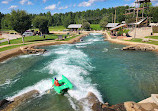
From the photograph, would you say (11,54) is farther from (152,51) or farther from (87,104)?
(152,51)

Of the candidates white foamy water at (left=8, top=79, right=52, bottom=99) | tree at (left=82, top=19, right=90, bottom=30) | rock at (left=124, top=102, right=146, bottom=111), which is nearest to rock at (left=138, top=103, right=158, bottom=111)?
rock at (left=124, top=102, right=146, bottom=111)

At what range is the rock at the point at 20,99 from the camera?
36.7ft

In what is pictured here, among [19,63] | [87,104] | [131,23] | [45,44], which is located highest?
[131,23]

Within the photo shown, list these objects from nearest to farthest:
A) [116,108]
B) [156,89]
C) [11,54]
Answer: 1. [116,108]
2. [156,89]
3. [11,54]

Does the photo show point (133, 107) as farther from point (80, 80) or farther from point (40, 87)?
point (40, 87)

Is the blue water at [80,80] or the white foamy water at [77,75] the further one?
the white foamy water at [77,75]

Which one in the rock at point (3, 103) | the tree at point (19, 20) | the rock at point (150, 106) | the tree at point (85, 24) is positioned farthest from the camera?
the tree at point (85, 24)

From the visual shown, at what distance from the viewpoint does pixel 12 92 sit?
563 inches

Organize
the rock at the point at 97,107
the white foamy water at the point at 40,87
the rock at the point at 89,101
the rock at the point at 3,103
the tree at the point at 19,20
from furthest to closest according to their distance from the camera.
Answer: the tree at the point at 19,20, the white foamy water at the point at 40,87, the rock at the point at 89,101, the rock at the point at 3,103, the rock at the point at 97,107

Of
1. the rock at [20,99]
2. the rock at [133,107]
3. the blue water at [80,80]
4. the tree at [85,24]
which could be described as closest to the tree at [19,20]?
the blue water at [80,80]

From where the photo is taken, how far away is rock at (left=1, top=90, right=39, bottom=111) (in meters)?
11.2

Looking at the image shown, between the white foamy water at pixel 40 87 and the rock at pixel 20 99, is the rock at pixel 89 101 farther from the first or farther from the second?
the rock at pixel 20 99

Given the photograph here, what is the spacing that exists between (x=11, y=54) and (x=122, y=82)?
89.2 feet

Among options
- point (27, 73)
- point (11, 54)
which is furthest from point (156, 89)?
point (11, 54)
